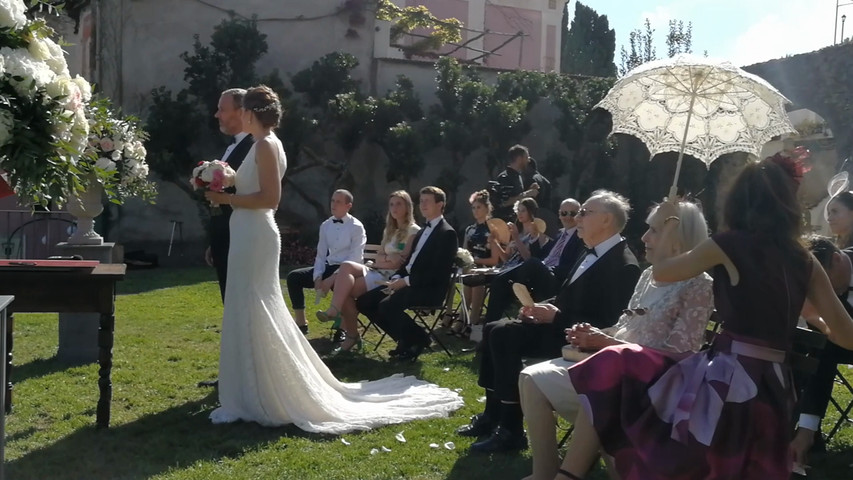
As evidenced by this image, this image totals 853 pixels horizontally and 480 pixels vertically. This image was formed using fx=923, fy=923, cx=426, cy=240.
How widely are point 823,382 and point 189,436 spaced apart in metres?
3.63

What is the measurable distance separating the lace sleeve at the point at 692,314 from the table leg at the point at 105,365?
10.6 feet

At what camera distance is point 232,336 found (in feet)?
18.8

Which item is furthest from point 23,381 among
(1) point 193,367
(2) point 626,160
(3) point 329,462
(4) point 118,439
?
(2) point 626,160

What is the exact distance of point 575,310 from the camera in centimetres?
512

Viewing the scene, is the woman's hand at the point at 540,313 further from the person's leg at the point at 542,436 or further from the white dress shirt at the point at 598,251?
the person's leg at the point at 542,436

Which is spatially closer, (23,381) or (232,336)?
(232,336)

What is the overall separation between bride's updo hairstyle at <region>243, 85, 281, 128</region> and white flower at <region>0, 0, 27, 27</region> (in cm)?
216

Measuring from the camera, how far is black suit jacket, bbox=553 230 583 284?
7.44 meters

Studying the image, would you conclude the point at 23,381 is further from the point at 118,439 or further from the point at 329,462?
the point at 329,462

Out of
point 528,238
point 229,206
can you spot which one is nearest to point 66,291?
point 229,206

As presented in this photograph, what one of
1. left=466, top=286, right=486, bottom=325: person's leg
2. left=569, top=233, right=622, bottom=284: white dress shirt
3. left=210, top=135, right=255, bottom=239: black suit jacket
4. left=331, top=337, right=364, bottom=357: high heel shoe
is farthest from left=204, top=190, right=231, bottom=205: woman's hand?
left=466, top=286, right=486, bottom=325: person's leg

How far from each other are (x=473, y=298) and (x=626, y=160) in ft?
29.4

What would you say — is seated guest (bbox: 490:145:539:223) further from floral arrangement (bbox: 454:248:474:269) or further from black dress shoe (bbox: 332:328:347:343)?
black dress shoe (bbox: 332:328:347:343)

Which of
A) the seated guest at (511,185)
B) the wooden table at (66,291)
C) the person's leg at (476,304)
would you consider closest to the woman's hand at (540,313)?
the wooden table at (66,291)
